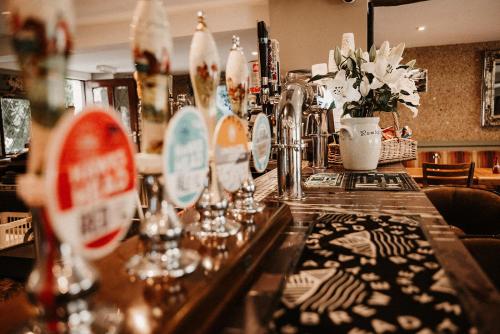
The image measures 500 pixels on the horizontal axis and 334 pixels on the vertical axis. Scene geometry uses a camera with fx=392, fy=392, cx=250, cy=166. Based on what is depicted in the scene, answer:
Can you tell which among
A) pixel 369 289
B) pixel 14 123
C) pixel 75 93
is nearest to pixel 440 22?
pixel 369 289

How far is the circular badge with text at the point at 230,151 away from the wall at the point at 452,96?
712 cm

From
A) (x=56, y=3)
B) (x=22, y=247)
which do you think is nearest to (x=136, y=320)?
(x=56, y=3)

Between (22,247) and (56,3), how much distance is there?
219 cm

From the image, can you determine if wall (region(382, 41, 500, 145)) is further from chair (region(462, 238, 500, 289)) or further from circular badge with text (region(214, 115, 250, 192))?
circular badge with text (region(214, 115, 250, 192))

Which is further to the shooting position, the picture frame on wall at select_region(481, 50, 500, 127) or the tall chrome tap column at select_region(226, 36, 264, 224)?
the picture frame on wall at select_region(481, 50, 500, 127)

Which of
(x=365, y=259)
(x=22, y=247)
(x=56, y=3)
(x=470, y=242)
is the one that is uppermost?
(x=56, y=3)

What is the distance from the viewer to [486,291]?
0.58 m

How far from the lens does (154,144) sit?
62 cm

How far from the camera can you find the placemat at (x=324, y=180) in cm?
164

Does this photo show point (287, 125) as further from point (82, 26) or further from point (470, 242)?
point (82, 26)

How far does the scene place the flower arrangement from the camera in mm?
1757

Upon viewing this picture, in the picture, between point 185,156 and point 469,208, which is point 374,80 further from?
point 185,156

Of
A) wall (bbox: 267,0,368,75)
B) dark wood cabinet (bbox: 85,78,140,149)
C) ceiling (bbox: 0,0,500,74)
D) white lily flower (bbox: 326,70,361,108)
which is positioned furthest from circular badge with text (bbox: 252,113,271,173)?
dark wood cabinet (bbox: 85,78,140,149)

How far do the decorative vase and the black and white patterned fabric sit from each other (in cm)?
108
